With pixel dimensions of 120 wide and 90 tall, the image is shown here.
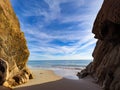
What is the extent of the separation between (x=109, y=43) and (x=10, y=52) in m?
9.96

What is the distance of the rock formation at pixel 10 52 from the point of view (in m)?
12.9

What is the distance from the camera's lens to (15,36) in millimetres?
17875

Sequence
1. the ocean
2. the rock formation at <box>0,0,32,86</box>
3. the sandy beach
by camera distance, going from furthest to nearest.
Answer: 1. the ocean
2. the rock formation at <box>0,0,32,86</box>
3. the sandy beach

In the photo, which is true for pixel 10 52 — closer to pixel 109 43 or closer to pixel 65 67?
pixel 109 43

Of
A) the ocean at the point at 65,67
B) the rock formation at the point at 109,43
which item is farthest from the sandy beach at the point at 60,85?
the ocean at the point at 65,67

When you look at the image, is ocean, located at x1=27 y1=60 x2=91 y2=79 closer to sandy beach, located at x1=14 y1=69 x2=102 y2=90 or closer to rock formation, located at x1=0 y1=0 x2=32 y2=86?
sandy beach, located at x1=14 y1=69 x2=102 y2=90

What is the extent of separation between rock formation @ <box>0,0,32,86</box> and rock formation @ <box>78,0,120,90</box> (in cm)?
734

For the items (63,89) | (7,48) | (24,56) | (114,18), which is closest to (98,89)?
(63,89)

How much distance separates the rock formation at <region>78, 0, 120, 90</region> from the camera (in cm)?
1219

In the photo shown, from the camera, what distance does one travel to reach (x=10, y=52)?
16.0 metres

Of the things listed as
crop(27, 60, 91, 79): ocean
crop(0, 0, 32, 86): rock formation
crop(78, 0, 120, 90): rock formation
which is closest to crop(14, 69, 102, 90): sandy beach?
crop(78, 0, 120, 90): rock formation

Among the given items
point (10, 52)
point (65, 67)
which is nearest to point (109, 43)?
point (10, 52)

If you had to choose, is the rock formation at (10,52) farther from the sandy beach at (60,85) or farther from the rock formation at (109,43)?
the rock formation at (109,43)

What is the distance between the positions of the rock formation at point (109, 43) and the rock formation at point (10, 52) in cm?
734
